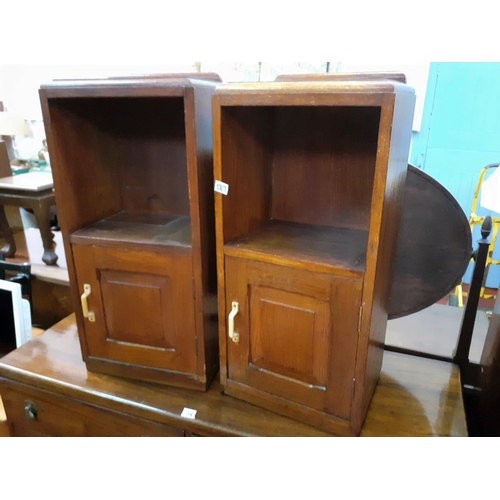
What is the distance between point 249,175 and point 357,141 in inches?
9.7

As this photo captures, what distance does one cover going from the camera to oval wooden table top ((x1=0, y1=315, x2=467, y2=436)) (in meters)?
0.87

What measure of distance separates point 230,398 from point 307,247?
409 millimetres

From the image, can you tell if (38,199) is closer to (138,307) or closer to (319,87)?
(138,307)

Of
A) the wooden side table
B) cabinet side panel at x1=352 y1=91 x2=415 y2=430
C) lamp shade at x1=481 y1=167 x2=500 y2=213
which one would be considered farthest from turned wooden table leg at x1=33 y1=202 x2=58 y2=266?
lamp shade at x1=481 y1=167 x2=500 y2=213

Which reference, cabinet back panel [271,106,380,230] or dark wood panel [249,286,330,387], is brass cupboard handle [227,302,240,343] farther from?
cabinet back panel [271,106,380,230]

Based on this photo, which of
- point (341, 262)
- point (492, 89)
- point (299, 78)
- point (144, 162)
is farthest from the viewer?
point (492, 89)

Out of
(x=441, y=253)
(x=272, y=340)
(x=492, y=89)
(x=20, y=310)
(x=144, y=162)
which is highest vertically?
(x=492, y=89)

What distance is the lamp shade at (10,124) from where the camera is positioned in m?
2.83

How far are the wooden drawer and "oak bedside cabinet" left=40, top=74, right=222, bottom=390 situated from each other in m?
0.10

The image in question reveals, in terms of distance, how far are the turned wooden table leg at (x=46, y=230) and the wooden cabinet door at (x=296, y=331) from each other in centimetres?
142

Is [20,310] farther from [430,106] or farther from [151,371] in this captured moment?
[430,106]

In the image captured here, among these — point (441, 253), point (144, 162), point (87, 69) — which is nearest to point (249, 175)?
point (144, 162)

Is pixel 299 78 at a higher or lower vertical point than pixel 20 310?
higher

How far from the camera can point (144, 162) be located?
1067 millimetres
